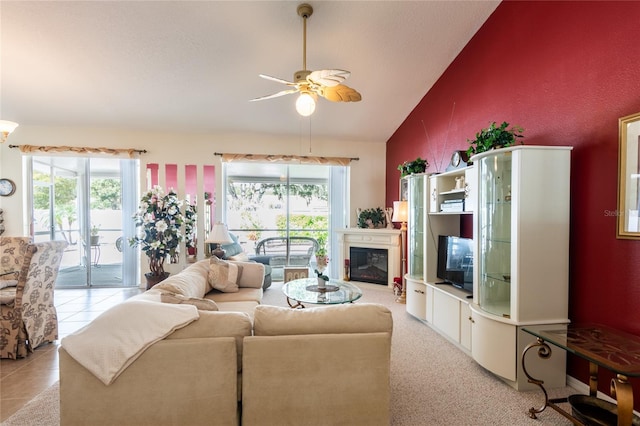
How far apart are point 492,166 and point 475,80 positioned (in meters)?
1.53

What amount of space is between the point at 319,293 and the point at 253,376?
5.06ft

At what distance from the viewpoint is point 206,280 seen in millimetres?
3178

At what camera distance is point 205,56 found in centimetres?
354

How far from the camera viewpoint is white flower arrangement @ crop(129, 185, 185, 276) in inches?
176

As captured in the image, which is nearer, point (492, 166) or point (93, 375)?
point (93, 375)

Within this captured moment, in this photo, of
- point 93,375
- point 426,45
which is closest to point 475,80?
point 426,45

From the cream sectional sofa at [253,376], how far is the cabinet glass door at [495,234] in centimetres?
136

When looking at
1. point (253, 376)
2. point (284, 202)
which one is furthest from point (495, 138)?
point (284, 202)

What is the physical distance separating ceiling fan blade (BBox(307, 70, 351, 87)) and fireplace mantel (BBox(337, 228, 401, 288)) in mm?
3183

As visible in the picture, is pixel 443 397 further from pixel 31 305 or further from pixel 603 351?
pixel 31 305

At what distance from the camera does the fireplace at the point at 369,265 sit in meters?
5.18

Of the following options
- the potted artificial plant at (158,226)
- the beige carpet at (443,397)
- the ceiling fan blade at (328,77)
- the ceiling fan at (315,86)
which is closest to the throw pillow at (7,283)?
the beige carpet at (443,397)

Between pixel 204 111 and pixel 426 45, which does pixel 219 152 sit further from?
pixel 426 45

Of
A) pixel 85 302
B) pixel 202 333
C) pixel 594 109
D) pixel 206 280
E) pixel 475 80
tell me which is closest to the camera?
pixel 202 333
